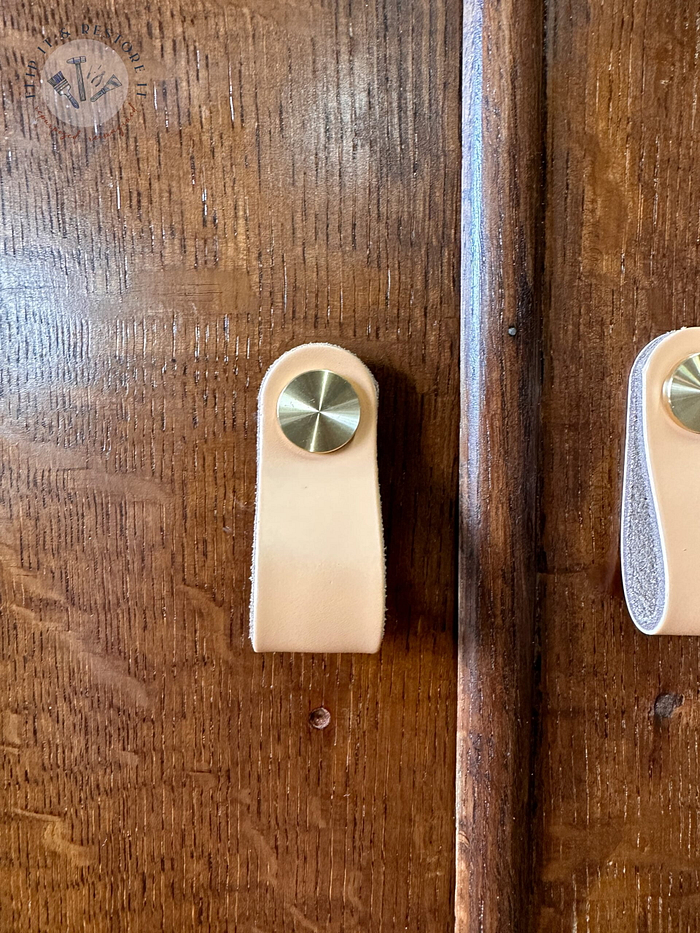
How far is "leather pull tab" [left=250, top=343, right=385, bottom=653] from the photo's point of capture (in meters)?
0.31

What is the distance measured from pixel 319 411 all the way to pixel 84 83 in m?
0.21

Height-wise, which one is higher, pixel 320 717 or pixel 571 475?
pixel 571 475

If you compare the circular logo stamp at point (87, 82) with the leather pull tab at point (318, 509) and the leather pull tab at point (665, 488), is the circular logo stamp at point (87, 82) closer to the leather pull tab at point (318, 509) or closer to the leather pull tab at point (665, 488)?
the leather pull tab at point (318, 509)

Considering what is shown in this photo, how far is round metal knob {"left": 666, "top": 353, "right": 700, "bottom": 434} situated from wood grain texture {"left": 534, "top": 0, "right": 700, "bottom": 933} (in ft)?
0.09

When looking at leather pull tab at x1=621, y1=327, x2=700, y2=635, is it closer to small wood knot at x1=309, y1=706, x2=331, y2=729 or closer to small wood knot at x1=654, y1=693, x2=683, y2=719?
small wood knot at x1=654, y1=693, x2=683, y2=719

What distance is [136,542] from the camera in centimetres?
36

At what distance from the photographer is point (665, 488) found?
12.1 inches

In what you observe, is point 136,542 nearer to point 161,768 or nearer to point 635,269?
point 161,768

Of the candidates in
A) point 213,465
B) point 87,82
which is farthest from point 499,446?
point 87,82

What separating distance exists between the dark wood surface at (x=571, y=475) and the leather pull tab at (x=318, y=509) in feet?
0.20

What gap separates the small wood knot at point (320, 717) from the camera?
357 mm

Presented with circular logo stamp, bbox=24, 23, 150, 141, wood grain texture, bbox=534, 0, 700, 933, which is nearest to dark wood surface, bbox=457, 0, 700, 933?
wood grain texture, bbox=534, 0, 700, 933

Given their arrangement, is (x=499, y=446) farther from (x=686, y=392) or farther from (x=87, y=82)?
(x=87, y=82)

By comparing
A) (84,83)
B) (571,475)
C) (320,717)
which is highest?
(84,83)
